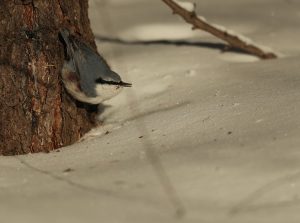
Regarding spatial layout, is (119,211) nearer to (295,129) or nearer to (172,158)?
(172,158)

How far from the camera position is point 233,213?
1.95 metres

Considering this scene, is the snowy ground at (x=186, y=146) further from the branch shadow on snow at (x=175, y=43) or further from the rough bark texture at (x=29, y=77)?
the rough bark texture at (x=29, y=77)

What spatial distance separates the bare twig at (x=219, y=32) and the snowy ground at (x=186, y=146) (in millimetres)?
89

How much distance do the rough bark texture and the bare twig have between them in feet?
3.38

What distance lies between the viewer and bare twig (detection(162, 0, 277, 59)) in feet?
12.5

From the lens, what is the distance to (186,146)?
8.34ft

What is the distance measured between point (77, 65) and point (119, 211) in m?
1.13

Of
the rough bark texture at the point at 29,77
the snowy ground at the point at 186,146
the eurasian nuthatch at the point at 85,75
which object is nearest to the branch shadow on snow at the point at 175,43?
the snowy ground at the point at 186,146

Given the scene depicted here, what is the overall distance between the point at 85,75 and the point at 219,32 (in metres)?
1.17

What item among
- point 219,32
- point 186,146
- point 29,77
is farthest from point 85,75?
point 219,32

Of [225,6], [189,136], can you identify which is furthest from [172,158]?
[225,6]

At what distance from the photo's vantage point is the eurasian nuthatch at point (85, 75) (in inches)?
116

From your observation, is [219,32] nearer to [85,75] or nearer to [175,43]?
[175,43]

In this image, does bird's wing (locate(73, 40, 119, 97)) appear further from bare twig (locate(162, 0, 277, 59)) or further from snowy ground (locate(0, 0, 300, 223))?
bare twig (locate(162, 0, 277, 59))
